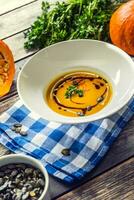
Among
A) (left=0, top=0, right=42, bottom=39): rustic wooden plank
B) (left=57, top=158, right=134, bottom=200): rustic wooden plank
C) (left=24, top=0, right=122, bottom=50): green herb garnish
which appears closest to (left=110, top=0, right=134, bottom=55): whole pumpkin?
(left=24, top=0, right=122, bottom=50): green herb garnish

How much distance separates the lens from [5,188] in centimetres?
83

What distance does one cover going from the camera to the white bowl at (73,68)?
3.18ft

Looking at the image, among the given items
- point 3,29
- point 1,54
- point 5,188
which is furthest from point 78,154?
point 3,29

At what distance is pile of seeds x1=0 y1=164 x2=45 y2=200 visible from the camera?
81cm

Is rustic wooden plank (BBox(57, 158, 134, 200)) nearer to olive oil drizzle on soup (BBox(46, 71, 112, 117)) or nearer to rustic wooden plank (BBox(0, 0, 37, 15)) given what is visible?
olive oil drizzle on soup (BBox(46, 71, 112, 117))

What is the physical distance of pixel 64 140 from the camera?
97 centimetres

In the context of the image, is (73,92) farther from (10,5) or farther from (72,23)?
(10,5)

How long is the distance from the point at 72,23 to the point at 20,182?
0.57 m

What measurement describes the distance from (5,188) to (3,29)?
647 mm

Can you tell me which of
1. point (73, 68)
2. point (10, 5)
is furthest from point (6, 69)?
point (10, 5)

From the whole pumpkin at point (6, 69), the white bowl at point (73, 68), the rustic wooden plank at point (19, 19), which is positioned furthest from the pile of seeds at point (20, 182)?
the rustic wooden plank at point (19, 19)

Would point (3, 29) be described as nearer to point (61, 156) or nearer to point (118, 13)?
point (118, 13)

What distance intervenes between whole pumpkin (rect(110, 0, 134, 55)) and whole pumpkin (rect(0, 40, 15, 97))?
10.6 inches

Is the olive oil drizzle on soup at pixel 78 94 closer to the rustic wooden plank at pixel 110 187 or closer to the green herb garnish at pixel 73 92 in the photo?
the green herb garnish at pixel 73 92
